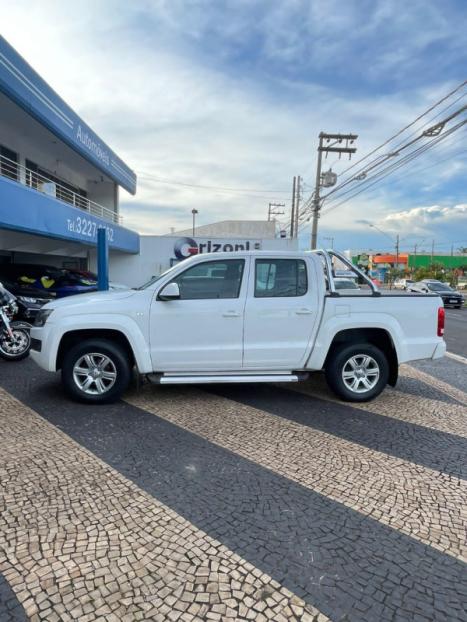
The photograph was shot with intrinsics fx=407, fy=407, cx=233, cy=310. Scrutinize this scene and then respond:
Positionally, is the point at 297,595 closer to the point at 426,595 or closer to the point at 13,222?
the point at 426,595

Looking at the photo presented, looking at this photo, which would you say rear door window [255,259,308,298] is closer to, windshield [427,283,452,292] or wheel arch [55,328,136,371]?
wheel arch [55,328,136,371]

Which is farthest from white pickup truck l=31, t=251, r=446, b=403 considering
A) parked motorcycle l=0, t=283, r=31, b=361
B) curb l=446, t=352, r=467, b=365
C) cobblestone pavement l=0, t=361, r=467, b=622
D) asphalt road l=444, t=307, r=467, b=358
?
asphalt road l=444, t=307, r=467, b=358

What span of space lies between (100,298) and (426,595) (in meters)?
4.31

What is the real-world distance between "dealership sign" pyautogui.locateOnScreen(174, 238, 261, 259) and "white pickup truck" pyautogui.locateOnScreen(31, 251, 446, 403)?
19859mm

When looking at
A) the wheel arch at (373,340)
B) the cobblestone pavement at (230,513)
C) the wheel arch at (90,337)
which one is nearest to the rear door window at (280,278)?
the wheel arch at (373,340)

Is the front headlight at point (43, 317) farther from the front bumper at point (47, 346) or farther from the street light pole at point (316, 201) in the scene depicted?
the street light pole at point (316, 201)

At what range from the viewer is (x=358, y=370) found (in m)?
5.33

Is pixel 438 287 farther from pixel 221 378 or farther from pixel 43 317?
pixel 43 317

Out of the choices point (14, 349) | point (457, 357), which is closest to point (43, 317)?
point (14, 349)

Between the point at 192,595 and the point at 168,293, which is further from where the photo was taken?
the point at 168,293

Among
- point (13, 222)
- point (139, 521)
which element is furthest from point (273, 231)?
point (139, 521)

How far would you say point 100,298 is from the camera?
510 centimetres

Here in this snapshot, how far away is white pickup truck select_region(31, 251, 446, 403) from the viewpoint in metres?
4.96

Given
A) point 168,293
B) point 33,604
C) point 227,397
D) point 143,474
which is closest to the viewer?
point 33,604
